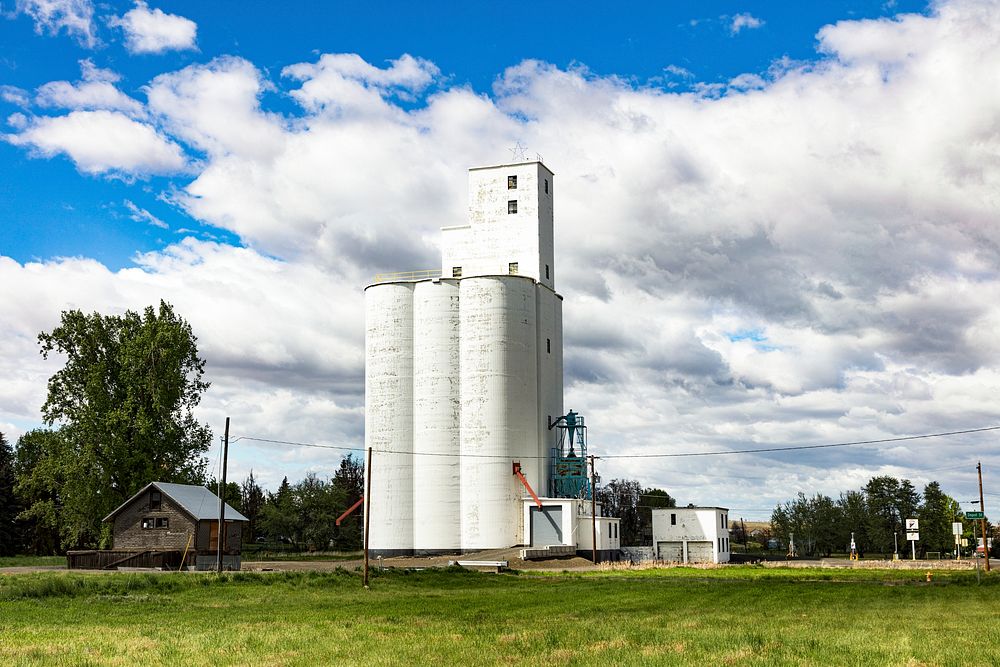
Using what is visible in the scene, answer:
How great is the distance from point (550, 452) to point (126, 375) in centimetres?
3626

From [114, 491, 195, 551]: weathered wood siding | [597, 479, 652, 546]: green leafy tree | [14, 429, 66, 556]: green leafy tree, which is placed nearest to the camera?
[114, 491, 195, 551]: weathered wood siding

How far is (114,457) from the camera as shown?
77938mm

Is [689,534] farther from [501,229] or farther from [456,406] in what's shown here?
[501,229]

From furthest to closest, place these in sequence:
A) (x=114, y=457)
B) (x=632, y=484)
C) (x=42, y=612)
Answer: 1. (x=632, y=484)
2. (x=114, y=457)
3. (x=42, y=612)

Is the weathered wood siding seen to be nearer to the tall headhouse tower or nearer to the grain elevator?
the grain elevator

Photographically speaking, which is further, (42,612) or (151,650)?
(42,612)

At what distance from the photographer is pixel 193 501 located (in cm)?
6981

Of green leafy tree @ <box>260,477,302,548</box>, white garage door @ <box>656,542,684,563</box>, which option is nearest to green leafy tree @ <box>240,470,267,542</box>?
green leafy tree @ <box>260,477,302,548</box>

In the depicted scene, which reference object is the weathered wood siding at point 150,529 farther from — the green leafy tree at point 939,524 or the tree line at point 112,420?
the green leafy tree at point 939,524

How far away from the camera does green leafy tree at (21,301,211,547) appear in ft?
251

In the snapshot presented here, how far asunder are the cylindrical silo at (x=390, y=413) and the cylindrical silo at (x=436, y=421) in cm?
70

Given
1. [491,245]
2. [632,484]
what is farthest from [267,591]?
[632,484]

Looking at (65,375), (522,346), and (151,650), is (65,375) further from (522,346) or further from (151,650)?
(151,650)

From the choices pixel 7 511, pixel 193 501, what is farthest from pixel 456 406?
pixel 7 511
